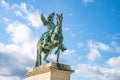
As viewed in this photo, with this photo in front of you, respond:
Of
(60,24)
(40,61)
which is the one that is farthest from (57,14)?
(40,61)

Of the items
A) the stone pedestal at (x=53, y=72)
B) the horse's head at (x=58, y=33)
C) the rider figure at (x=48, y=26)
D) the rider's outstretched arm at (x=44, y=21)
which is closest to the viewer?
the stone pedestal at (x=53, y=72)

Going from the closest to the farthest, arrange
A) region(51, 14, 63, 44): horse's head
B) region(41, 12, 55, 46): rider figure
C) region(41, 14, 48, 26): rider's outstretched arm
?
region(51, 14, 63, 44): horse's head
region(41, 12, 55, 46): rider figure
region(41, 14, 48, 26): rider's outstretched arm

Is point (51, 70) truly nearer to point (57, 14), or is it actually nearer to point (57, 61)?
point (57, 61)

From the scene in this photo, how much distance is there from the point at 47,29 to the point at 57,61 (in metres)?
2.34

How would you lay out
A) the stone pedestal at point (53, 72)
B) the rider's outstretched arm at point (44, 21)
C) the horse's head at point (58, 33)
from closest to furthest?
the stone pedestal at point (53, 72) → the horse's head at point (58, 33) → the rider's outstretched arm at point (44, 21)

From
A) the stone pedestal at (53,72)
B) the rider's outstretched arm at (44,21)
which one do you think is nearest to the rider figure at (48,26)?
the rider's outstretched arm at (44,21)

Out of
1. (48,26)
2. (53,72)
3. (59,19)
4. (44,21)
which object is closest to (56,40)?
(59,19)

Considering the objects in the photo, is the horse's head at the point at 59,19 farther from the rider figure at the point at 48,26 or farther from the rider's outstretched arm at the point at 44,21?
the rider's outstretched arm at the point at 44,21

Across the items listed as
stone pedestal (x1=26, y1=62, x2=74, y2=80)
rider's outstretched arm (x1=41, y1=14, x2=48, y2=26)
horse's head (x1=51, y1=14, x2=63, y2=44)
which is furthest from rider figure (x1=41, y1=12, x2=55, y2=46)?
stone pedestal (x1=26, y1=62, x2=74, y2=80)

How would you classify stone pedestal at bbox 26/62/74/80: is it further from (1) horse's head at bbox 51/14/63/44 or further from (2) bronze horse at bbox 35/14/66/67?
(1) horse's head at bbox 51/14/63/44

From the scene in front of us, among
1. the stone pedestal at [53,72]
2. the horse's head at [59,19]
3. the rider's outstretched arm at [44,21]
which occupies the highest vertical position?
the rider's outstretched arm at [44,21]

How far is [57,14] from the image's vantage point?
18.0 meters

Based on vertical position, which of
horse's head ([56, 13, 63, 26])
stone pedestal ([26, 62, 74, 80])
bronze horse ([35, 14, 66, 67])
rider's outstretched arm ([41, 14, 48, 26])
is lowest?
stone pedestal ([26, 62, 74, 80])

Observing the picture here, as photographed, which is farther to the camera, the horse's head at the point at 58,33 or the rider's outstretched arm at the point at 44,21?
the rider's outstretched arm at the point at 44,21
